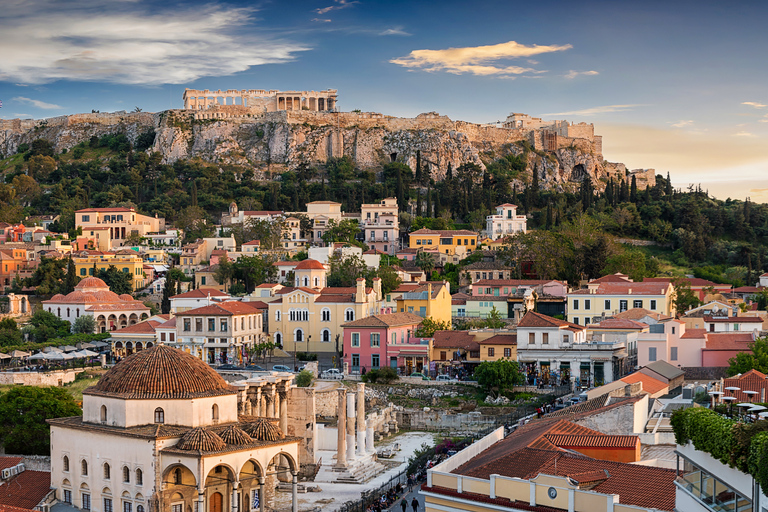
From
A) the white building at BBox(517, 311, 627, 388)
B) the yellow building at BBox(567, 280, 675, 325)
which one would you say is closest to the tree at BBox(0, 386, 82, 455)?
the white building at BBox(517, 311, 627, 388)

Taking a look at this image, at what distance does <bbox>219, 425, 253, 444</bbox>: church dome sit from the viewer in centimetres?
3041

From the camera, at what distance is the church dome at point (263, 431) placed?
31422 mm

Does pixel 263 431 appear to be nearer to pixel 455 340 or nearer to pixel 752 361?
pixel 752 361

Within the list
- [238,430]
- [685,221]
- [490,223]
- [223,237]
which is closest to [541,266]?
[490,223]

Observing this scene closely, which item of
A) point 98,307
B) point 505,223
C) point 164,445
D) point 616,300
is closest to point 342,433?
point 164,445

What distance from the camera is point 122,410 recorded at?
31.1 metres

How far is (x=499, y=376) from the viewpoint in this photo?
4909cm

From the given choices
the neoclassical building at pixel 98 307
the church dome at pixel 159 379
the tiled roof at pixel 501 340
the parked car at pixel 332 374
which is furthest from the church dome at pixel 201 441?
the neoclassical building at pixel 98 307

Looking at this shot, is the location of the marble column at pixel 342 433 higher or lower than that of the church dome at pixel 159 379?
lower

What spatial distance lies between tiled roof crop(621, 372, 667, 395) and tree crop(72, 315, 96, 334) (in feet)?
147

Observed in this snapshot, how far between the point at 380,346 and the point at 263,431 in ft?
86.0

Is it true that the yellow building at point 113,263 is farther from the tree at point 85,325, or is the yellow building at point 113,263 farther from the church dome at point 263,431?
the church dome at point 263,431

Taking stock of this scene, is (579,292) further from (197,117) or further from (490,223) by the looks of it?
(197,117)

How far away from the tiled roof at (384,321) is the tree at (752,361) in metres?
21.7
